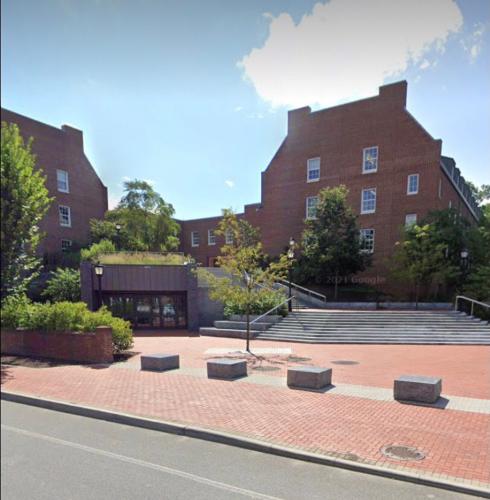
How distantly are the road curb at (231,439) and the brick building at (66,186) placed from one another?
77.8 feet

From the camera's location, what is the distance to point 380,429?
5684 millimetres

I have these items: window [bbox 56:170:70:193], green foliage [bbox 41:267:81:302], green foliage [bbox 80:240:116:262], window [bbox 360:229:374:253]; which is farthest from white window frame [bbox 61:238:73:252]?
window [bbox 360:229:374:253]

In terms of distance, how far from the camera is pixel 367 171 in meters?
27.7

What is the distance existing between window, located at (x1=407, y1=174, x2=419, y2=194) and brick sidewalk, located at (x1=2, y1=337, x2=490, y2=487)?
1692cm

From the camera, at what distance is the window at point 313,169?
2992 centimetres

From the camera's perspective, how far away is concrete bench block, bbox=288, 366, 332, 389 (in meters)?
7.98

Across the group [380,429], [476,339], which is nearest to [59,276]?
[380,429]

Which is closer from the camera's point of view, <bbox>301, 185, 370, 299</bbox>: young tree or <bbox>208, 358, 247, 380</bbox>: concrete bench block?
<bbox>208, 358, 247, 380</bbox>: concrete bench block

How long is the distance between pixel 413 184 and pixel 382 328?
13.7 m

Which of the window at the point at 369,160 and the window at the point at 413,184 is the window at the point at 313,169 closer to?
the window at the point at 369,160

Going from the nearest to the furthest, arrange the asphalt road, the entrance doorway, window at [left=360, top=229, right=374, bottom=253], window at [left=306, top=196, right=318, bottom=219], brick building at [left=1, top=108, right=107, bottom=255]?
the asphalt road → the entrance doorway → window at [left=360, top=229, right=374, bottom=253] → brick building at [left=1, top=108, right=107, bottom=255] → window at [left=306, top=196, right=318, bottom=219]

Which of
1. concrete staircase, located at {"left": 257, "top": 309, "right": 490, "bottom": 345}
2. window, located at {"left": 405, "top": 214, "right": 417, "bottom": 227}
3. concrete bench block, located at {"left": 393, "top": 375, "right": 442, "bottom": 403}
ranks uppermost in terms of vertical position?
window, located at {"left": 405, "top": 214, "right": 417, "bottom": 227}

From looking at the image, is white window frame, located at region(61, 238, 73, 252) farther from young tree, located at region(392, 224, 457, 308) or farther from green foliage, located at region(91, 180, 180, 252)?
young tree, located at region(392, 224, 457, 308)

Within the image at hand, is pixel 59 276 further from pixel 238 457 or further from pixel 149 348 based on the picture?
pixel 238 457
